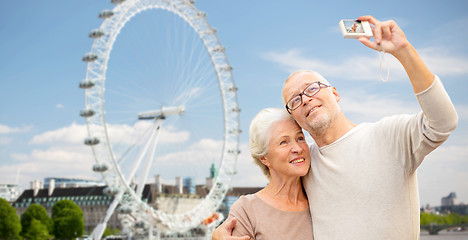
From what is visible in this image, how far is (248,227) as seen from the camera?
2.51 m

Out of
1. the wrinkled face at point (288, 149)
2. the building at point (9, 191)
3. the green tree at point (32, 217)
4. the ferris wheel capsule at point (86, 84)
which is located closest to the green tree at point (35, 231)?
the green tree at point (32, 217)

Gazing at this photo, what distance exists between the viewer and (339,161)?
2.42 m

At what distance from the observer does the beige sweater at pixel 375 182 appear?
2.22m

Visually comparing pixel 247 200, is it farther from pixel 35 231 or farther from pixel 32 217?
pixel 32 217

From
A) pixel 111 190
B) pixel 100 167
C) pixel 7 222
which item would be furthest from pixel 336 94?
pixel 7 222

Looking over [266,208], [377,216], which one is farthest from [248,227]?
[377,216]

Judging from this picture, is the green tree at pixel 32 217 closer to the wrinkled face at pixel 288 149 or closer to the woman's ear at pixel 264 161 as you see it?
the woman's ear at pixel 264 161

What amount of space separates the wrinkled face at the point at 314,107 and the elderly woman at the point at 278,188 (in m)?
0.11

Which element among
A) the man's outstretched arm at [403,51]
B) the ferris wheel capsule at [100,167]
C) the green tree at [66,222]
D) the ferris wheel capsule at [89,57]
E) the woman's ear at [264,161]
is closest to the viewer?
the man's outstretched arm at [403,51]

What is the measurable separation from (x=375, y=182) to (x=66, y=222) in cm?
4126

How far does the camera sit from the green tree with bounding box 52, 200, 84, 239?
1585 inches

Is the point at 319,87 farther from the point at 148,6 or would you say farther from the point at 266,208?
the point at 148,6

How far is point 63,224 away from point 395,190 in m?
41.2

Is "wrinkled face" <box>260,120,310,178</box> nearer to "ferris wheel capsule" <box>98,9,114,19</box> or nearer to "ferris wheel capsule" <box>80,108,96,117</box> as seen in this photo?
"ferris wheel capsule" <box>80,108,96,117</box>
